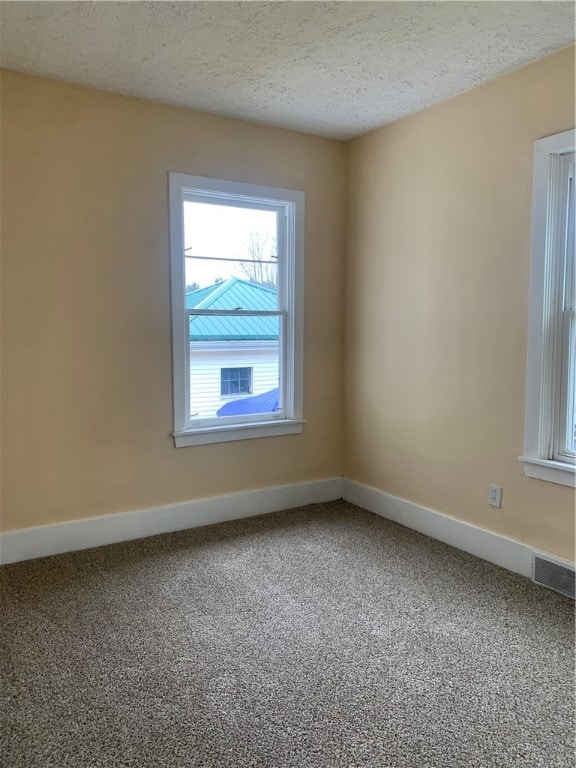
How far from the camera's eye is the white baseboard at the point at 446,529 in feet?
9.41

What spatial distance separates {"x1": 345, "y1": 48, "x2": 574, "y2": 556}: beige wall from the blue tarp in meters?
0.57

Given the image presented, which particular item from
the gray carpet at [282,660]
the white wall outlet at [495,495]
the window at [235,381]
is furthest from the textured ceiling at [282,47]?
the gray carpet at [282,660]

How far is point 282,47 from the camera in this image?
99.4 inches

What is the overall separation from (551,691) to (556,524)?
0.91 metres

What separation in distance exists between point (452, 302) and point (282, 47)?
158 centimetres

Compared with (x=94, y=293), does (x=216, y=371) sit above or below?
below

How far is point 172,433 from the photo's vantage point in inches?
134

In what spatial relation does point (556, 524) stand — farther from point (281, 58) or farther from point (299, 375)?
point (281, 58)

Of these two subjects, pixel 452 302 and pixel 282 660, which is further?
pixel 452 302

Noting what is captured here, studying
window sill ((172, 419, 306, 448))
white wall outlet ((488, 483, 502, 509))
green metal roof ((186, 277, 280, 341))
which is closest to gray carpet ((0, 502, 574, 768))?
white wall outlet ((488, 483, 502, 509))

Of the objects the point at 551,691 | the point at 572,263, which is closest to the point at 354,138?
the point at 572,263

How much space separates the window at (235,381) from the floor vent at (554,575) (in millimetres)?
1978

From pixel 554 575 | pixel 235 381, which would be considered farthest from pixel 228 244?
pixel 554 575

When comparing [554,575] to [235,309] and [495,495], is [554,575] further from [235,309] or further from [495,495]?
[235,309]
